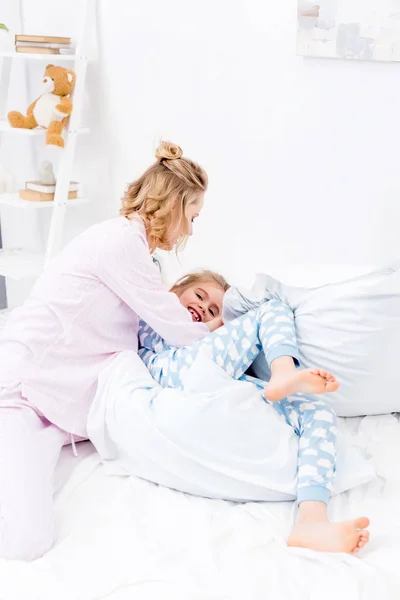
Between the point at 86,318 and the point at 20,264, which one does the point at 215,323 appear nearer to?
the point at 86,318

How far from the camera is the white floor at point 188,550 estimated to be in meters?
1.07

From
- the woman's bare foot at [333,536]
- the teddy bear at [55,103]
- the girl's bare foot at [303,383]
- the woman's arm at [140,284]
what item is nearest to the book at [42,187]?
the teddy bear at [55,103]

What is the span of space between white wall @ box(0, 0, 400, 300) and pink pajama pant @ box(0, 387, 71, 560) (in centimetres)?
102

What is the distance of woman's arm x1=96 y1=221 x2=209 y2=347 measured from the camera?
5.41 feet

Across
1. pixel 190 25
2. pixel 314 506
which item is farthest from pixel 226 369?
pixel 190 25

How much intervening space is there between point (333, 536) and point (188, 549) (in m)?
0.24

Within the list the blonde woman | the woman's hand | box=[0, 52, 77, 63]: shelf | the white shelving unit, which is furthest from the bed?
box=[0, 52, 77, 63]: shelf

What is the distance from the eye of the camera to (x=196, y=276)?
1976mm

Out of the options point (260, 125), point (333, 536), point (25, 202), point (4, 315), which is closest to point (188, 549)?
point (333, 536)

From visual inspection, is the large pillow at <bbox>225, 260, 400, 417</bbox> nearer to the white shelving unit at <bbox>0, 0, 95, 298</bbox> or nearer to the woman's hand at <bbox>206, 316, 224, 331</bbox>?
the woman's hand at <bbox>206, 316, 224, 331</bbox>

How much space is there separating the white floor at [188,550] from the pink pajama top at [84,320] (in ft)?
0.50

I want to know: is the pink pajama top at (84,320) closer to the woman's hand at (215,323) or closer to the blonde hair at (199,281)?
the woman's hand at (215,323)

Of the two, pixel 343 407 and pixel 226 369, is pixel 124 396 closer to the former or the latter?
pixel 226 369

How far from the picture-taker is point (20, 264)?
2.81m
